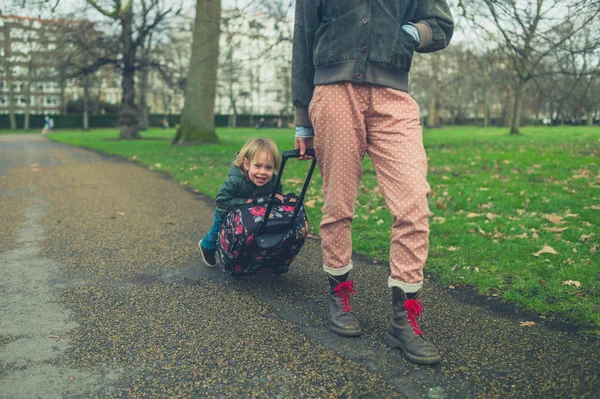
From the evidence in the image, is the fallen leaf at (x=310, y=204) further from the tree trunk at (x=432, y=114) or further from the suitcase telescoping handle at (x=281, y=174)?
the tree trunk at (x=432, y=114)

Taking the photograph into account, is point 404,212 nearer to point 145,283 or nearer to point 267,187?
point 267,187

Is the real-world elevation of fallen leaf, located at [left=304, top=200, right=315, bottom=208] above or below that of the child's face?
below

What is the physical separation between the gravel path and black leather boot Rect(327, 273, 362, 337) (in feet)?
0.23

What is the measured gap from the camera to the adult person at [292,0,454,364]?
8.83 ft

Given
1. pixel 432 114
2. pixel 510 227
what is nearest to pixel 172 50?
pixel 432 114

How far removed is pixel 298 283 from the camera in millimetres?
3881

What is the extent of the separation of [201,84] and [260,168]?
49.7ft

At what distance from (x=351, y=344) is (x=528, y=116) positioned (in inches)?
2810

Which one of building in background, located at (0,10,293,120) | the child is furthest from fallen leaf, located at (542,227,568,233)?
building in background, located at (0,10,293,120)

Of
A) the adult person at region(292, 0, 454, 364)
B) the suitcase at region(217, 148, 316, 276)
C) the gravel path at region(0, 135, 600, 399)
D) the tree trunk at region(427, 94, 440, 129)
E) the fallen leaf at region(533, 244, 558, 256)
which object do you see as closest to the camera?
the gravel path at region(0, 135, 600, 399)

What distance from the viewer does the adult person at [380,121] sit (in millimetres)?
2691

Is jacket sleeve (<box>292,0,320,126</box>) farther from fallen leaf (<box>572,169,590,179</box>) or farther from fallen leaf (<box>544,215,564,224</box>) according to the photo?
fallen leaf (<box>572,169,590,179</box>)

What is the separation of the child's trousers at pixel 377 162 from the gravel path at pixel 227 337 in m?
0.46

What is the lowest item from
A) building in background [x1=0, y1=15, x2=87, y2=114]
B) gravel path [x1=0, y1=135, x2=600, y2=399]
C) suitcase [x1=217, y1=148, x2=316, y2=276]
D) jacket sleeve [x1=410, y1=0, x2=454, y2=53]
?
gravel path [x1=0, y1=135, x2=600, y2=399]
